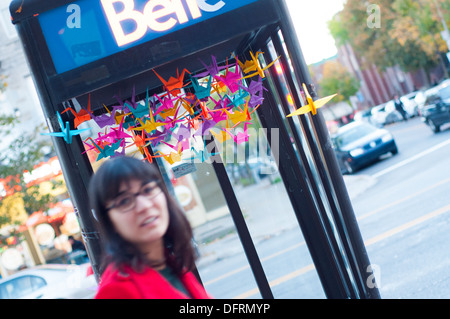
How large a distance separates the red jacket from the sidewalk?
6.08 ft

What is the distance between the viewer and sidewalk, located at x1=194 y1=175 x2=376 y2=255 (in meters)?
4.27

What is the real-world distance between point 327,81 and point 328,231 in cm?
5625

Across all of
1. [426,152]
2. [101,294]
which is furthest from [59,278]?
[426,152]

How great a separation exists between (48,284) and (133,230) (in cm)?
944

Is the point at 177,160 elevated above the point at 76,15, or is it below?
below

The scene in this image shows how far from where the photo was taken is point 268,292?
3.84 metres

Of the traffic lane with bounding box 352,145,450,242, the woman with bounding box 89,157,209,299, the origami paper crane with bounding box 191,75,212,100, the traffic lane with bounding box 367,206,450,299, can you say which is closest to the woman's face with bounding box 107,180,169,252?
the woman with bounding box 89,157,209,299

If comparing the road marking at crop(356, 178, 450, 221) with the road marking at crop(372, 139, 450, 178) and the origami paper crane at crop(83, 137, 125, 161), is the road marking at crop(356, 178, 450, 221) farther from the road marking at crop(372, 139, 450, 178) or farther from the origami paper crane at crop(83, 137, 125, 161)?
the origami paper crane at crop(83, 137, 125, 161)

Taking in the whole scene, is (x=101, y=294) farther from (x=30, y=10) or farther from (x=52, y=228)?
A: (x=52, y=228)

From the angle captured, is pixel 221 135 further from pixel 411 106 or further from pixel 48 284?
pixel 411 106

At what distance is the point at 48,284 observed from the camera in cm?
1019

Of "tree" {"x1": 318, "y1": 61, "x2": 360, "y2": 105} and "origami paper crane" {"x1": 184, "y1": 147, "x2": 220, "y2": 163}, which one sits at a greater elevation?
"tree" {"x1": 318, "y1": 61, "x2": 360, "y2": 105}

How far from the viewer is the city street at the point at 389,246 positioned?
5.74m

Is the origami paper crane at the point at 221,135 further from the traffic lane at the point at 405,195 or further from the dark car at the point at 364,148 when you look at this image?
the dark car at the point at 364,148
